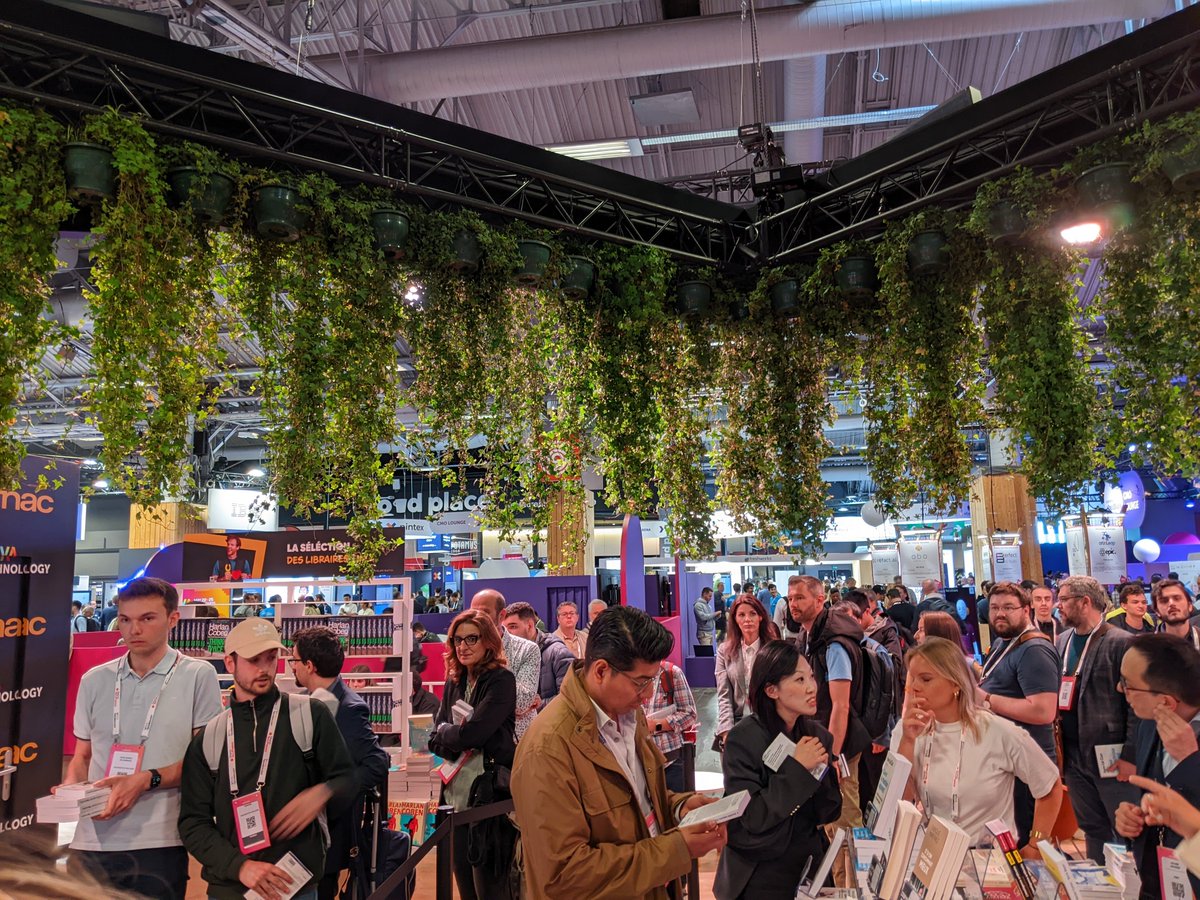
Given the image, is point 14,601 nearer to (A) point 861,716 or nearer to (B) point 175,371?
(B) point 175,371

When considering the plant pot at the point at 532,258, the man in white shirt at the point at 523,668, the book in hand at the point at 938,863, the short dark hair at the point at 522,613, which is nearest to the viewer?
the book in hand at the point at 938,863

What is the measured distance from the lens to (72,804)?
2812 mm

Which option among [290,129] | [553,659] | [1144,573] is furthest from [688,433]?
[1144,573]

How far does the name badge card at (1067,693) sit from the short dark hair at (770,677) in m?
2.51

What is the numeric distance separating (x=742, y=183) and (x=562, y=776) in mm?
6091

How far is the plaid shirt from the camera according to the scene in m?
5.22

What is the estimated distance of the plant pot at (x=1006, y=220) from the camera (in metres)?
4.93

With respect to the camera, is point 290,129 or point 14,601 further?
point 14,601

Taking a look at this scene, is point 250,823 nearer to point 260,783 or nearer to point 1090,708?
point 260,783

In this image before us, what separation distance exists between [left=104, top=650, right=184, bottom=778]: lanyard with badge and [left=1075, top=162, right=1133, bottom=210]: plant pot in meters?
4.74

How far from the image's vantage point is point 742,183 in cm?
737

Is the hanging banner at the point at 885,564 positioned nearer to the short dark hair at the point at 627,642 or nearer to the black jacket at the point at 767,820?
the black jacket at the point at 767,820

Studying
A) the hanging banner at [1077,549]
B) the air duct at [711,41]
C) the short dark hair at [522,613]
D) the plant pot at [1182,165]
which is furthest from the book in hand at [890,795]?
the hanging banner at [1077,549]

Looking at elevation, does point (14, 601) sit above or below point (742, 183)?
below
